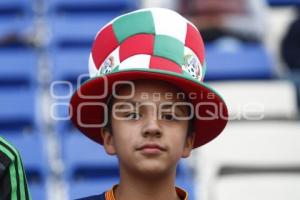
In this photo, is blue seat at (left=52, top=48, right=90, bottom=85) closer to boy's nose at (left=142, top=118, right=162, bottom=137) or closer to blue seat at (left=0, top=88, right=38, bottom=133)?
blue seat at (left=0, top=88, right=38, bottom=133)

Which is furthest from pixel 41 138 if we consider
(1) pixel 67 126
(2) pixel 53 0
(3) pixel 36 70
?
(2) pixel 53 0

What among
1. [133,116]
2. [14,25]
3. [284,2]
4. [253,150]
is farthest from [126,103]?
[284,2]

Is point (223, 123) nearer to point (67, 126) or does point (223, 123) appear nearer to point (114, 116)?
point (114, 116)

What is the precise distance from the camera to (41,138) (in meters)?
3.74

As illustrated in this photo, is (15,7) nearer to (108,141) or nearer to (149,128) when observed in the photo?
(108,141)

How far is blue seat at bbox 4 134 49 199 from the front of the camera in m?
3.59

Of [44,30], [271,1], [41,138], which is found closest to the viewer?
[41,138]

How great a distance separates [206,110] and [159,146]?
7.7 inches

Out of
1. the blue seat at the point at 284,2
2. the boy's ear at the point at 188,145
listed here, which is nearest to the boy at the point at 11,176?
the boy's ear at the point at 188,145

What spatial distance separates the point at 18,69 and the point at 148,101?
8.96ft

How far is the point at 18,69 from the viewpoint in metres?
4.37

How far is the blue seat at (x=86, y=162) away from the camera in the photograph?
363 cm

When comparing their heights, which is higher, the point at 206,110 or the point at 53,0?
the point at 53,0

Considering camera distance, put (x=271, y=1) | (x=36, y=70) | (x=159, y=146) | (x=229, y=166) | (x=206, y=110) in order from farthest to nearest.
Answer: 1. (x=271, y=1)
2. (x=36, y=70)
3. (x=229, y=166)
4. (x=206, y=110)
5. (x=159, y=146)
